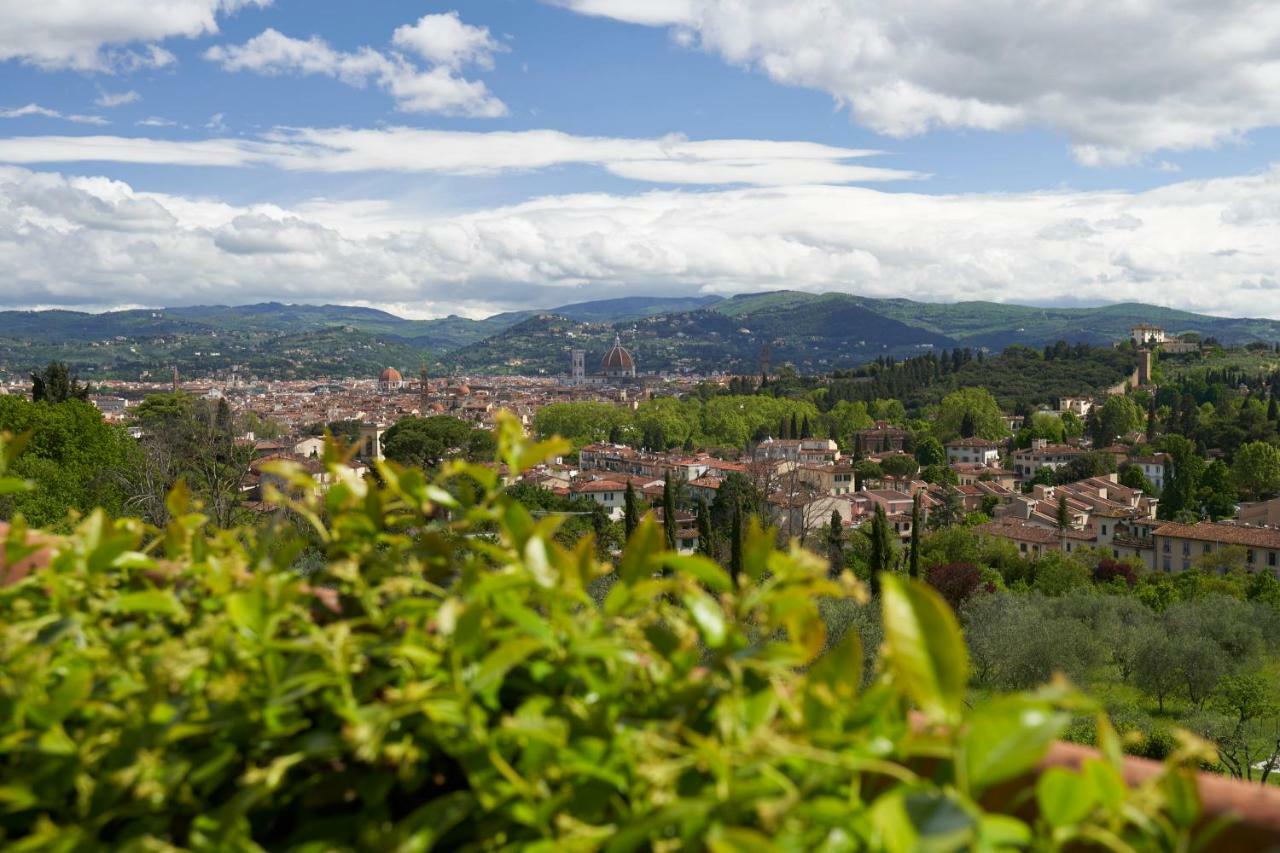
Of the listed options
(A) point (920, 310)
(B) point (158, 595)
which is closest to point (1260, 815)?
(B) point (158, 595)

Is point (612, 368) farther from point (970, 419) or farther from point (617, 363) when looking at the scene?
point (970, 419)

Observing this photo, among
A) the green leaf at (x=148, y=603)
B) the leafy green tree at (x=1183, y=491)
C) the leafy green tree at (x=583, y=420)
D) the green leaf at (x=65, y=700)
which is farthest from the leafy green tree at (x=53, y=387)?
the leafy green tree at (x=583, y=420)

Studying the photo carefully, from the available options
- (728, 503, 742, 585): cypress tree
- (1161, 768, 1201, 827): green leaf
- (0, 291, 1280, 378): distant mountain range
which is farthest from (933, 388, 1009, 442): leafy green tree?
(0, 291, 1280, 378): distant mountain range

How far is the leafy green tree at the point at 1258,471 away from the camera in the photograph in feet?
115

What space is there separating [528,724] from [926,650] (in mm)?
223

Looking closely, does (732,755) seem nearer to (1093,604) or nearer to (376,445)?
(1093,604)

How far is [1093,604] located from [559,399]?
53734 mm

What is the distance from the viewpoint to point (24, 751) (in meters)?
0.65

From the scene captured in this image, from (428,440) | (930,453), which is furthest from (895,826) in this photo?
(930,453)

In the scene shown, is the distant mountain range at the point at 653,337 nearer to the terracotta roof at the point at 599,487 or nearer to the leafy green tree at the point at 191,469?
the terracotta roof at the point at 599,487

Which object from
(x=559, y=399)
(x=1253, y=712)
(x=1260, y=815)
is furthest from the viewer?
(x=559, y=399)

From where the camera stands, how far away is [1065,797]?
513mm

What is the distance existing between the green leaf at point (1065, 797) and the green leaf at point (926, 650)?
0.05m

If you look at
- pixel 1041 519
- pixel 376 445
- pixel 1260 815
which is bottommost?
pixel 1041 519
